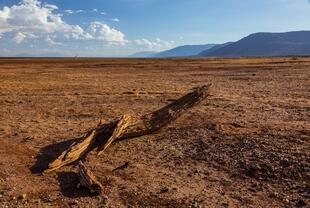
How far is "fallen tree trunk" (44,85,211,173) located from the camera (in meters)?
10.1

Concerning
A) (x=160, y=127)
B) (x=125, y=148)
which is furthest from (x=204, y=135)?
(x=125, y=148)

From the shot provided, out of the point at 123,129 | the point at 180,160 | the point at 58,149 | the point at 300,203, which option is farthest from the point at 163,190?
the point at 58,149

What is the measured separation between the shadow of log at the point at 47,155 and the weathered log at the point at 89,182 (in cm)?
146

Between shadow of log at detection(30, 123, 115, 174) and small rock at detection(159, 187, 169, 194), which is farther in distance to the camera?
shadow of log at detection(30, 123, 115, 174)

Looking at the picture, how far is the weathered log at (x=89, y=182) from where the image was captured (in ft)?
26.7

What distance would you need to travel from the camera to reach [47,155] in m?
10.9

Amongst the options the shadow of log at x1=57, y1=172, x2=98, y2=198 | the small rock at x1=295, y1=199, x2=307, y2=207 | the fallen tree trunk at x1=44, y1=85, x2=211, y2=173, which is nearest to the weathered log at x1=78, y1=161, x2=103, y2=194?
the shadow of log at x1=57, y1=172, x2=98, y2=198

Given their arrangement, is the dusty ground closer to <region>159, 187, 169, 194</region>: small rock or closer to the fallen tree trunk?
<region>159, 187, 169, 194</region>: small rock

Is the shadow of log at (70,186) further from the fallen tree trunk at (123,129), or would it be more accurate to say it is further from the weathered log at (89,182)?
the fallen tree trunk at (123,129)

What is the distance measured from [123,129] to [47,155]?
1904 millimetres

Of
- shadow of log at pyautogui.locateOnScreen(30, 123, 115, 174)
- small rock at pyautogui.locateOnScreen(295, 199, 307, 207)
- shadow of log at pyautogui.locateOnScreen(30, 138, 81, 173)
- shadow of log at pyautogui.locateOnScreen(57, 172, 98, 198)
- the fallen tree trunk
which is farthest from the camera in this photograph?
shadow of log at pyautogui.locateOnScreen(30, 123, 115, 174)

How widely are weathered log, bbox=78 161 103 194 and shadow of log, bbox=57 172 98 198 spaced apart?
70 millimetres

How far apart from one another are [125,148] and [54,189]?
9.75ft

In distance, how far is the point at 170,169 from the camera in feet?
31.2
